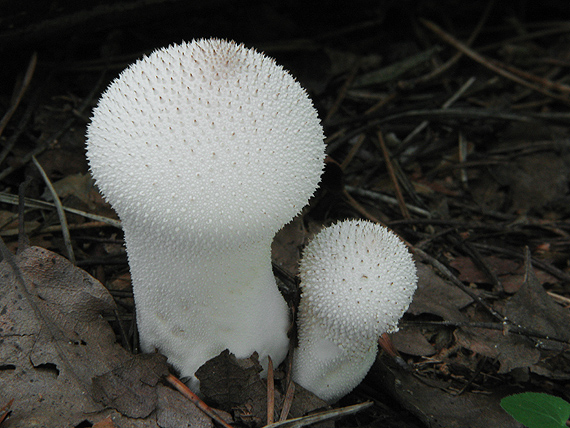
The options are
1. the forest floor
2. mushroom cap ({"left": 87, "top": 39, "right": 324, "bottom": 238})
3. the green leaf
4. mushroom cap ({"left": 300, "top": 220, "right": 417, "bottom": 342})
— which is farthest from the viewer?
the forest floor

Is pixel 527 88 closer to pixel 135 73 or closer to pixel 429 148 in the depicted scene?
pixel 429 148

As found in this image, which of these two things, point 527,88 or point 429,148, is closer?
point 429,148

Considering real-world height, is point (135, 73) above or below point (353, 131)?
above

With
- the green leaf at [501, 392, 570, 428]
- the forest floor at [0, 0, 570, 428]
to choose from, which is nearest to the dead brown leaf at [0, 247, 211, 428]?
the forest floor at [0, 0, 570, 428]

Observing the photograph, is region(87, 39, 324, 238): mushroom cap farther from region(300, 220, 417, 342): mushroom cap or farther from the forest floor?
the forest floor

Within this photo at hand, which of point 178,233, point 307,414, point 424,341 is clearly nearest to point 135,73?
point 178,233

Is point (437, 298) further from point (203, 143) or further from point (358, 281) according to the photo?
point (203, 143)

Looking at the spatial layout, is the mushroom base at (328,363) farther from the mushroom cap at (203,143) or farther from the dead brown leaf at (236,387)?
the mushroom cap at (203,143)
